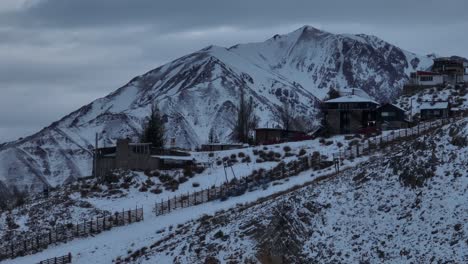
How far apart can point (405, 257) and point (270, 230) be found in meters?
9.00

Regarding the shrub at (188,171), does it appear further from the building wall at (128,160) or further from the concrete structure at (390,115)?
the concrete structure at (390,115)

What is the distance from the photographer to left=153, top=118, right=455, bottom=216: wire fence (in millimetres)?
59906

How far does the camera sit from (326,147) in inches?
2872

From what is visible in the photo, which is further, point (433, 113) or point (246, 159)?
point (433, 113)

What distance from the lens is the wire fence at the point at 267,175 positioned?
59906 mm

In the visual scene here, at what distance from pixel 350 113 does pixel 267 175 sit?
31173 mm

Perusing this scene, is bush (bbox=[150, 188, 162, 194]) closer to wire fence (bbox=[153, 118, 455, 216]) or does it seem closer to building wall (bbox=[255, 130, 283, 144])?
wire fence (bbox=[153, 118, 455, 216])

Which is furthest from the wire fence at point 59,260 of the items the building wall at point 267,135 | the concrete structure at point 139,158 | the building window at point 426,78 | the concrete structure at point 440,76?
the building window at point 426,78

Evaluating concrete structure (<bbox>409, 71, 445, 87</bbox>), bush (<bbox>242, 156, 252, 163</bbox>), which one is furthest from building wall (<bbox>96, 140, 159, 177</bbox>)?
concrete structure (<bbox>409, 71, 445, 87</bbox>)

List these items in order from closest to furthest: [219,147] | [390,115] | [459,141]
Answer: [459,141] < [390,115] < [219,147]

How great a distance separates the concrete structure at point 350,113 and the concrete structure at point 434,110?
587cm

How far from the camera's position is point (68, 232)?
190ft

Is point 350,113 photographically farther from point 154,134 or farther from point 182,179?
point 182,179

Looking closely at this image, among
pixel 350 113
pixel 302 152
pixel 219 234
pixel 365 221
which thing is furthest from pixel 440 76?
pixel 365 221
